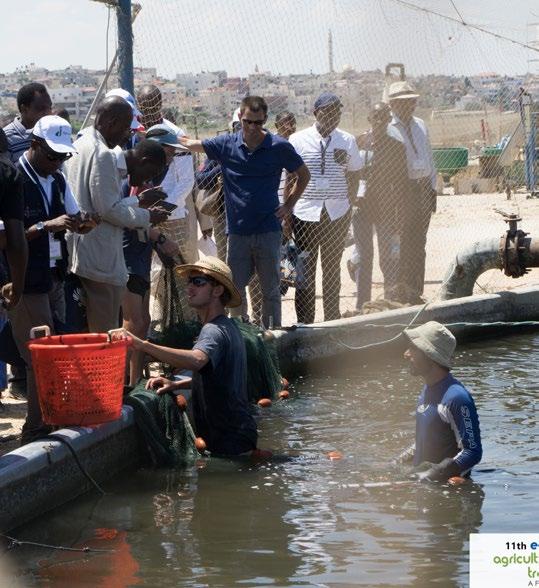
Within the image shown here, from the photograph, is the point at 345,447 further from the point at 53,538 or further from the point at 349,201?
the point at 349,201

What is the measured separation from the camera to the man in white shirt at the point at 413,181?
1315 cm

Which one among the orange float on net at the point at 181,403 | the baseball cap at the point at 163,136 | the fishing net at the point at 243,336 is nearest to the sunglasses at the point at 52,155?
the orange float on net at the point at 181,403

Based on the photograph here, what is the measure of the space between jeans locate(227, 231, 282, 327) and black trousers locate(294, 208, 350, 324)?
1.05m

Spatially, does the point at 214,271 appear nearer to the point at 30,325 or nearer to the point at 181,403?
the point at 181,403

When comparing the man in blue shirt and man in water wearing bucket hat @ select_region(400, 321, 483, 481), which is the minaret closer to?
the man in blue shirt

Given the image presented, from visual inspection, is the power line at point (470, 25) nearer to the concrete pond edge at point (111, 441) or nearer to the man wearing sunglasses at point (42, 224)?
the concrete pond edge at point (111, 441)

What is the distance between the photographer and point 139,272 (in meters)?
9.56

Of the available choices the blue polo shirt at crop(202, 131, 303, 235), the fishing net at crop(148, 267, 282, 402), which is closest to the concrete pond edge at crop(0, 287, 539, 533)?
the fishing net at crop(148, 267, 282, 402)

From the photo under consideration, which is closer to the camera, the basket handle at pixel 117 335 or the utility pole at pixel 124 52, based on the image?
the basket handle at pixel 117 335

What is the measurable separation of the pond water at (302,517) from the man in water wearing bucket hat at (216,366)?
0.20 m

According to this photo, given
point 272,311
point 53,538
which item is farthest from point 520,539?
point 272,311

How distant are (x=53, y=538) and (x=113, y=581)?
0.76 meters

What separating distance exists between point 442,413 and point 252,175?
12.1 ft

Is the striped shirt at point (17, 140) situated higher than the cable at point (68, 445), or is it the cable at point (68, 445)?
the striped shirt at point (17, 140)
